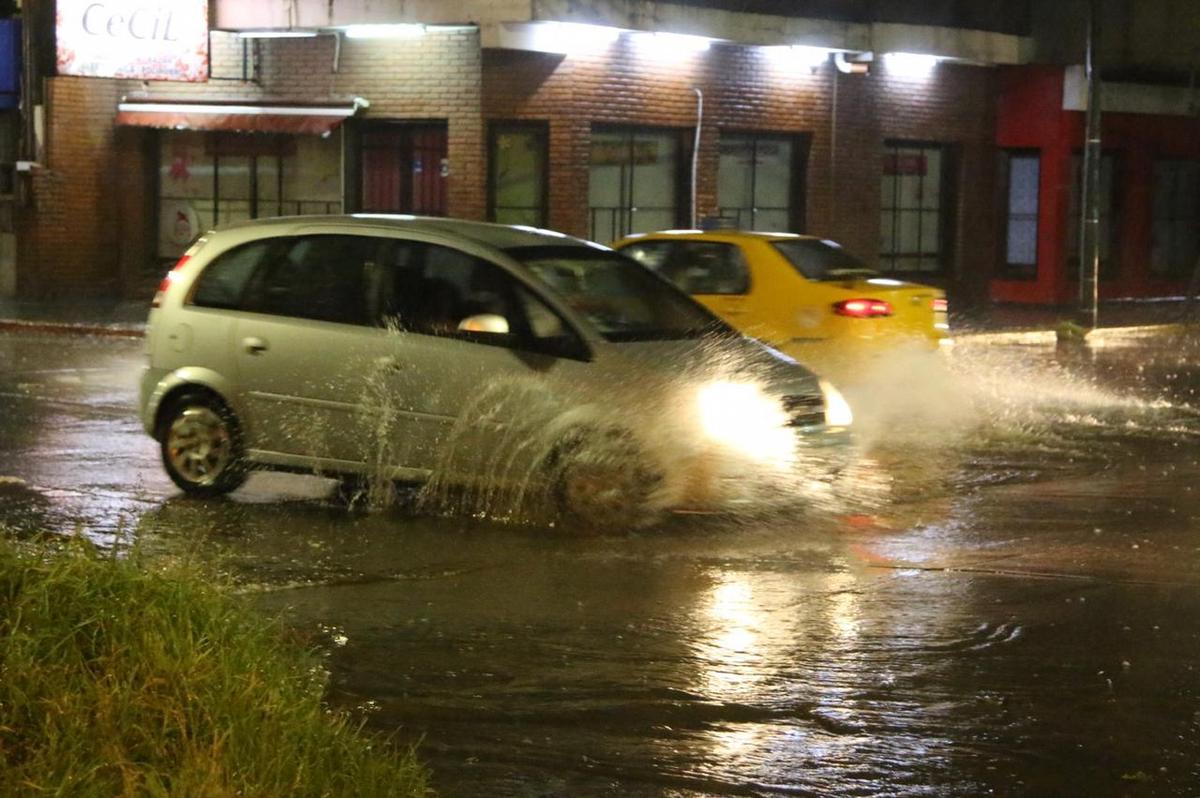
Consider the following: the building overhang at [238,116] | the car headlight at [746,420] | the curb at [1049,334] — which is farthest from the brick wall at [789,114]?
the car headlight at [746,420]

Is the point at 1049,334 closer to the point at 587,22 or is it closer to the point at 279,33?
the point at 587,22

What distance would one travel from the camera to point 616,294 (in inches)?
428

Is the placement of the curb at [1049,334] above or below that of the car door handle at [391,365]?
below

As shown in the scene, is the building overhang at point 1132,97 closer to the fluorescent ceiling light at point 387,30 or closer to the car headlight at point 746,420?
the fluorescent ceiling light at point 387,30

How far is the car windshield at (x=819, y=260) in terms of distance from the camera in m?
15.4

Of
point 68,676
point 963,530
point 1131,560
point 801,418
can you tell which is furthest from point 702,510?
point 68,676

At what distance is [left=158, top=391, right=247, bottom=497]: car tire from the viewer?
11.0 meters

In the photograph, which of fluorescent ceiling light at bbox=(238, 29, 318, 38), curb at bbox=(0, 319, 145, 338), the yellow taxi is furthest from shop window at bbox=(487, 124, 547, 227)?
the yellow taxi

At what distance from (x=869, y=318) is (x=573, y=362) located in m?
5.71

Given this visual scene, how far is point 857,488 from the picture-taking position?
1165 cm

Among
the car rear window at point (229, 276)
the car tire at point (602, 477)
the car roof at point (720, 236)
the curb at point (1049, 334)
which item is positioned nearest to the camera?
the car tire at point (602, 477)

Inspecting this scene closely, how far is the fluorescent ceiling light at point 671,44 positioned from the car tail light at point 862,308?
11624mm

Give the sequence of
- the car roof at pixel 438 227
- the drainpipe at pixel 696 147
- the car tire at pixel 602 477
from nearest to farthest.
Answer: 1. the car tire at pixel 602 477
2. the car roof at pixel 438 227
3. the drainpipe at pixel 696 147

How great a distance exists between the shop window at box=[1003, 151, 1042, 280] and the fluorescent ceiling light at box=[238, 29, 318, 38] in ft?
43.3
